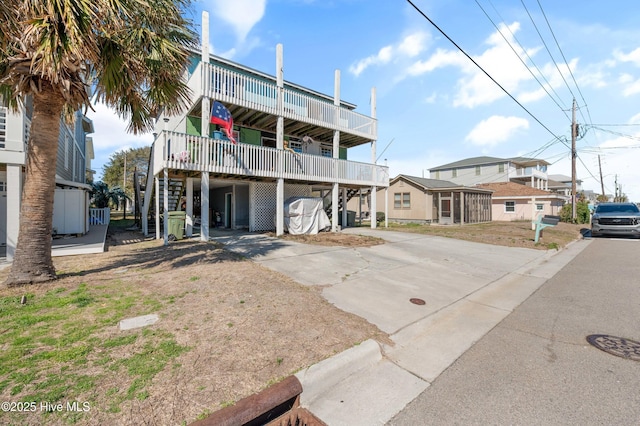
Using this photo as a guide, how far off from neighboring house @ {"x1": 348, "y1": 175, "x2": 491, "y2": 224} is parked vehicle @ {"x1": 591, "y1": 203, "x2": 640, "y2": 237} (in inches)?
323

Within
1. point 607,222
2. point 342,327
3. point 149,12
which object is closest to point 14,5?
point 149,12

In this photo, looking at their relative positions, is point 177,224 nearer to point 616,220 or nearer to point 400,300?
point 400,300

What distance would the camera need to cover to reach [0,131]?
7.61 meters

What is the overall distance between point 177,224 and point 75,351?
8293mm

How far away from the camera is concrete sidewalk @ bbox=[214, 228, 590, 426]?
8.70 feet

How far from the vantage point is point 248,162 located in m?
11.8

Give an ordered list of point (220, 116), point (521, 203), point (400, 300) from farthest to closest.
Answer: point (521, 203) → point (220, 116) → point (400, 300)

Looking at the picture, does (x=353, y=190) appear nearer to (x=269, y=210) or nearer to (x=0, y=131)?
(x=269, y=210)

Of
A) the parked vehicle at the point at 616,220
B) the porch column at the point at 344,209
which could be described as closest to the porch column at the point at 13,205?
the porch column at the point at 344,209

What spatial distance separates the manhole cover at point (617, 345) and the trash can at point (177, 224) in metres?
11.4

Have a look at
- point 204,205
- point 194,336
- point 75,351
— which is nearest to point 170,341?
point 194,336

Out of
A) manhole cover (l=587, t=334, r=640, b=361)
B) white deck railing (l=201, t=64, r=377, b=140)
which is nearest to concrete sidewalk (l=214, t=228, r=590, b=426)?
manhole cover (l=587, t=334, r=640, b=361)

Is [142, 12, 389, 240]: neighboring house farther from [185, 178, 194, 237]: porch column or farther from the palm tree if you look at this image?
the palm tree

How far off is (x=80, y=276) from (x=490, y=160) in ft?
150
